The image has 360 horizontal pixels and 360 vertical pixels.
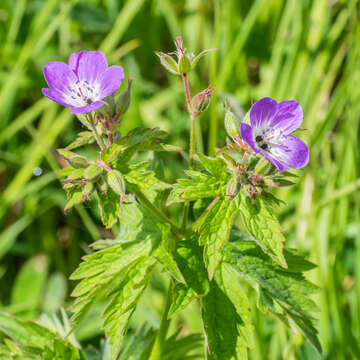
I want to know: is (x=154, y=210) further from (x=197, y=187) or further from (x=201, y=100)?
(x=201, y=100)

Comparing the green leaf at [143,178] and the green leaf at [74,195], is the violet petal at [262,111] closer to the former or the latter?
the green leaf at [143,178]

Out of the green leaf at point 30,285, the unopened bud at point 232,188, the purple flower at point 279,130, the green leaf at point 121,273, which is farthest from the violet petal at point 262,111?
the green leaf at point 30,285

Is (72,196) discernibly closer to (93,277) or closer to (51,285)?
(93,277)

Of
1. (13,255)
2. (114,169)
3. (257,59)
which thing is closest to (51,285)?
(13,255)

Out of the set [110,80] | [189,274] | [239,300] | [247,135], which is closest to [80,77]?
[110,80]

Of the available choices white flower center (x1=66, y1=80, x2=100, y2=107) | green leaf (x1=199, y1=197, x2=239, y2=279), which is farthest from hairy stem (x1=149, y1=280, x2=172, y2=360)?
white flower center (x1=66, y1=80, x2=100, y2=107)

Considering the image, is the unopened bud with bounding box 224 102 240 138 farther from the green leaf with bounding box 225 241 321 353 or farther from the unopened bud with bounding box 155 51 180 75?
the green leaf with bounding box 225 241 321 353
